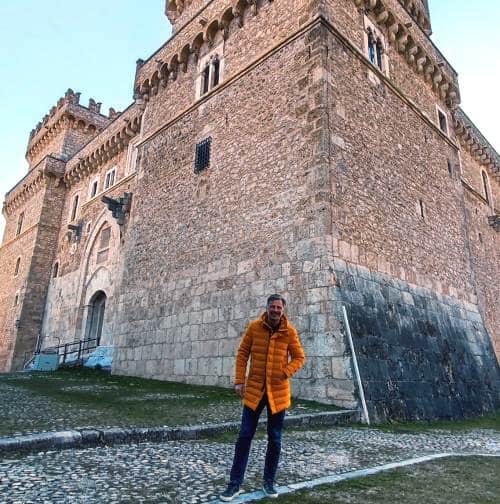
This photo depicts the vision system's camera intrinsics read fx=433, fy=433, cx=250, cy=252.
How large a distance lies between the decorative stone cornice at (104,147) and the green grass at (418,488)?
15580 mm

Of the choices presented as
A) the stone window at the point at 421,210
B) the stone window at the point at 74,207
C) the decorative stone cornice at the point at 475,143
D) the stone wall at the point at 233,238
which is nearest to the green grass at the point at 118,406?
the stone wall at the point at 233,238

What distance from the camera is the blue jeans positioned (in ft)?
9.76

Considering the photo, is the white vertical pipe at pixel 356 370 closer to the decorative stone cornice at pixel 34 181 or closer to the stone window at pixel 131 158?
the stone window at pixel 131 158

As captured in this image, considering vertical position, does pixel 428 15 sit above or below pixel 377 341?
above

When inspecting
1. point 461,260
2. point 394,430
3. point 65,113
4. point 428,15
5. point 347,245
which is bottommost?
point 394,430

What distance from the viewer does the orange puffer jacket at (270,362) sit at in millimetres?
3213

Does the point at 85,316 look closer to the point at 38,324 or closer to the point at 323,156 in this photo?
the point at 38,324

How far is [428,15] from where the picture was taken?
1547 centimetres

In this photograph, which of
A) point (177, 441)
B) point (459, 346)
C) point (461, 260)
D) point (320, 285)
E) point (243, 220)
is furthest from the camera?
point (461, 260)

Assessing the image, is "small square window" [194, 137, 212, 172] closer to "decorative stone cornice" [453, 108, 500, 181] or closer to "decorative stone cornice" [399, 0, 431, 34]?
"decorative stone cornice" [399, 0, 431, 34]

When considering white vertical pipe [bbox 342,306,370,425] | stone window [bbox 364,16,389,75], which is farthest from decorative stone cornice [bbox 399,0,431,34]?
white vertical pipe [bbox 342,306,370,425]

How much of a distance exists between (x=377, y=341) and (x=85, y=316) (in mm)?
13949

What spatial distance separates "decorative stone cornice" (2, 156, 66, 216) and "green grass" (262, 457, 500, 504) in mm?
23299

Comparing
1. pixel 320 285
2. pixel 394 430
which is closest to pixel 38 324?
pixel 320 285
